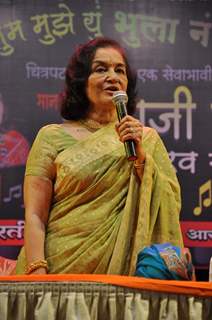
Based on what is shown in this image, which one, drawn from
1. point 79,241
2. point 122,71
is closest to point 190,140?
point 122,71

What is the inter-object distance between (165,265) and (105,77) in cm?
87

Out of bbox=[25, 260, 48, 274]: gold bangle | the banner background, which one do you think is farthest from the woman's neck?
the banner background

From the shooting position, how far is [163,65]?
2879 mm

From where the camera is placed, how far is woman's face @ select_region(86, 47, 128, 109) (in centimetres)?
210

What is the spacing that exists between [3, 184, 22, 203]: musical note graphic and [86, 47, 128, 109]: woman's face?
73cm

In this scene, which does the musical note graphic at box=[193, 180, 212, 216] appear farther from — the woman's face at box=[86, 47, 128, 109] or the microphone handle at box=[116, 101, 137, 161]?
the microphone handle at box=[116, 101, 137, 161]

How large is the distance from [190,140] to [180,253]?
1.46 metres

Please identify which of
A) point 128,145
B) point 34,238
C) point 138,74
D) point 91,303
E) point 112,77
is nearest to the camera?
point 91,303

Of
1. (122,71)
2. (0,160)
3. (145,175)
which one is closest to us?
(145,175)

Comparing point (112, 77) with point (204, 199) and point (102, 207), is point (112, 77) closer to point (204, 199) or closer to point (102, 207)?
point (102, 207)

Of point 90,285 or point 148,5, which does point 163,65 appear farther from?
point 90,285

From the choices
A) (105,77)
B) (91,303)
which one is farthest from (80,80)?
(91,303)

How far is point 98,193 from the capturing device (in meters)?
2.00

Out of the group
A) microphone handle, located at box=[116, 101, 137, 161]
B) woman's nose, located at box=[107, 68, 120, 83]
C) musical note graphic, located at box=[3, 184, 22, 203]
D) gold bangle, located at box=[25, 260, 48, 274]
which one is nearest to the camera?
microphone handle, located at box=[116, 101, 137, 161]
